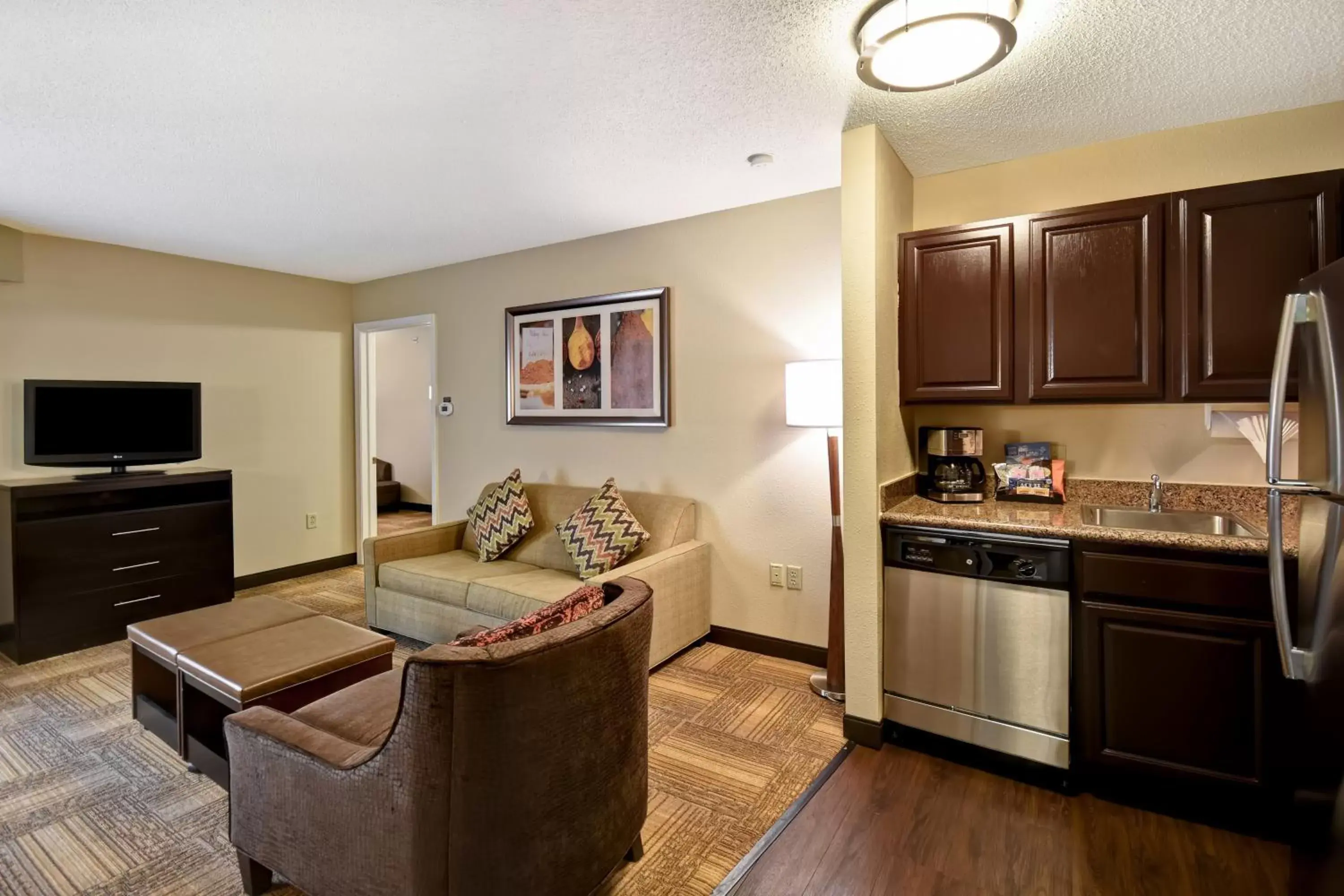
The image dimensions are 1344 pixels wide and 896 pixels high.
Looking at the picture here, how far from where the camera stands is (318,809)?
1.49 meters

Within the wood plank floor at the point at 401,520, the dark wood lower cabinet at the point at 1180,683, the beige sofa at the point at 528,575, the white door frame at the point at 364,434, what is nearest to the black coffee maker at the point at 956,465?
the dark wood lower cabinet at the point at 1180,683

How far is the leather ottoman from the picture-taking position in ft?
7.77

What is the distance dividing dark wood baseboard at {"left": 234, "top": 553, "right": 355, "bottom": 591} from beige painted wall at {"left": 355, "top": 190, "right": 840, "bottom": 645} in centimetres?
217

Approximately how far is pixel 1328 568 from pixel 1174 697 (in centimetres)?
96

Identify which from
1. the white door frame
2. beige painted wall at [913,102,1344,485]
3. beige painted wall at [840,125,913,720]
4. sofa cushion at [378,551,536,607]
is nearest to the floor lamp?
beige painted wall at [840,125,913,720]

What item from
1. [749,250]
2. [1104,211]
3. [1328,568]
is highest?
[749,250]

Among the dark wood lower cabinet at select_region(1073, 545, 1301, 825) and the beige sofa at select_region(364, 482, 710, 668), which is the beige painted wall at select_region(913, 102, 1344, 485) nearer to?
the dark wood lower cabinet at select_region(1073, 545, 1301, 825)

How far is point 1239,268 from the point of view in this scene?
2.10 meters

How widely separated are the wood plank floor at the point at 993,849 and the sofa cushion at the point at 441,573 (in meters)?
1.99

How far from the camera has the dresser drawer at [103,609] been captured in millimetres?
3379

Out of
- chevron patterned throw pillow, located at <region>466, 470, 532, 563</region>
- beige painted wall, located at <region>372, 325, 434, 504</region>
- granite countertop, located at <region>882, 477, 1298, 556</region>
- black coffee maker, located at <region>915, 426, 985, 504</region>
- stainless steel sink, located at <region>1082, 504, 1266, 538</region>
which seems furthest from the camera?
beige painted wall, located at <region>372, 325, 434, 504</region>

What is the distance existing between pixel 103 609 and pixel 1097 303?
201 inches

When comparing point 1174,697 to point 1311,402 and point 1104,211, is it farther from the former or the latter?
point 1104,211

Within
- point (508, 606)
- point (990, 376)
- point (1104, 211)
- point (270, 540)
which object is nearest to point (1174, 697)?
point (990, 376)
